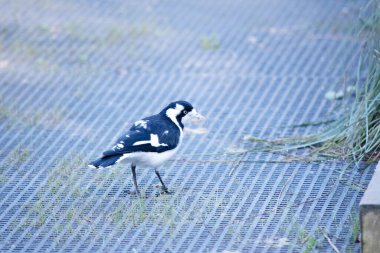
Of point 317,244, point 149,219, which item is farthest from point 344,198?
point 149,219

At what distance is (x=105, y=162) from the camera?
17.2 ft

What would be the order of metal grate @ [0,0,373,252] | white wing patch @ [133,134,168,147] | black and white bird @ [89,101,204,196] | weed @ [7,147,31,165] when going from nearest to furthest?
1. metal grate @ [0,0,373,252]
2. black and white bird @ [89,101,204,196]
3. white wing patch @ [133,134,168,147]
4. weed @ [7,147,31,165]

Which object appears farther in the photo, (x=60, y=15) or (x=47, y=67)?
(x=60, y=15)

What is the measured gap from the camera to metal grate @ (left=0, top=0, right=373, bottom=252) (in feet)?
16.8

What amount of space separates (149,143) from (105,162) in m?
0.36

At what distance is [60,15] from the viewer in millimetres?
9305

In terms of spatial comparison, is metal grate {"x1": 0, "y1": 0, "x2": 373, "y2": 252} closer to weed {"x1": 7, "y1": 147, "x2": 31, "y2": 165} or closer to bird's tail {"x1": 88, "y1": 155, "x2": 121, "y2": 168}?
weed {"x1": 7, "y1": 147, "x2": 31, "y2": 165}

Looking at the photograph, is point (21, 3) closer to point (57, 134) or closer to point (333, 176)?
point (57, 134)

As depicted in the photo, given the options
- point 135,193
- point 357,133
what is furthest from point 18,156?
point 357,133

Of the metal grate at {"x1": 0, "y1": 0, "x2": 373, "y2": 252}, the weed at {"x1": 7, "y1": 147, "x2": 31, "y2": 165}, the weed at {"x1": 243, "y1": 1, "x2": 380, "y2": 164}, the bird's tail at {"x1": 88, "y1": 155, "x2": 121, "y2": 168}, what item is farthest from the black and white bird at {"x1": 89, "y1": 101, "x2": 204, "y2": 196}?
the weed at {"x1": 7, "y1": 147, "x2": 31, "y2": 165}

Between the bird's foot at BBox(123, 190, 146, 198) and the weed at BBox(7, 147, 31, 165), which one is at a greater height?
the weed at BBox(7, 147, 31, 165)

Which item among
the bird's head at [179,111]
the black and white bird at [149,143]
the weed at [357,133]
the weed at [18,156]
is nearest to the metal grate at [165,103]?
the weed at [18,156]

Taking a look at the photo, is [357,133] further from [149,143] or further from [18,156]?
[18,156]

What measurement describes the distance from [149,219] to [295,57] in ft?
11.3
